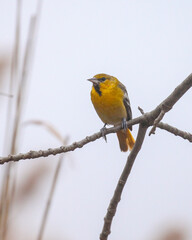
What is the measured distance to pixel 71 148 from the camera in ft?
5.43

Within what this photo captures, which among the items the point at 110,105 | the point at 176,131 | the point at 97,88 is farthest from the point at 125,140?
the point at 176,131

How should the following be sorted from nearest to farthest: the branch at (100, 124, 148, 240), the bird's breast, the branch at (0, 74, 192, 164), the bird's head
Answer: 1. the branch at (0, 74, 192, 164)
2. the branch at (100, 124, 148, 240)
3. the bird's breast
4. the bird's head

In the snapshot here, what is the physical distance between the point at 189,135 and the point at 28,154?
72 centimetres

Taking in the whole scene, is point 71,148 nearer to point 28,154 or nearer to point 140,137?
point 28,154

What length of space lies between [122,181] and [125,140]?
177 centimetres

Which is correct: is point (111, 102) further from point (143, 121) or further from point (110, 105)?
point (143, 121)

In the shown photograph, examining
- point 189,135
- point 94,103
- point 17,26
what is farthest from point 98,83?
point 189,135

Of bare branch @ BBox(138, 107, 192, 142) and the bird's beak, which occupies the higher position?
the bird's beak

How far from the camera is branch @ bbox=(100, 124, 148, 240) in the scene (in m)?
1.66

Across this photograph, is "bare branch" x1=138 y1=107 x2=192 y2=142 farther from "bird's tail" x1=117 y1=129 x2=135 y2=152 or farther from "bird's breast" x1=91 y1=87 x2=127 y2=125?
"bird's tail" x1=117 y1=129 x2=135 y2=152

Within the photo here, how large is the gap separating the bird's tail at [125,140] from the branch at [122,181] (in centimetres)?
170

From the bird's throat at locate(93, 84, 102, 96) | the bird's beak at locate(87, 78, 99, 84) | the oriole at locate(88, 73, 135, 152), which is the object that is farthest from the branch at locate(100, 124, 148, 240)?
the bird's beak at locate(87, 78, 99, 84)

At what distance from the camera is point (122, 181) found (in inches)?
66.9

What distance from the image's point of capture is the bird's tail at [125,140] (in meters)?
3.42
